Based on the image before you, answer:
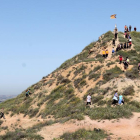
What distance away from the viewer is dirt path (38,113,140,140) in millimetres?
13273

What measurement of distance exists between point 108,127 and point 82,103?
745cm

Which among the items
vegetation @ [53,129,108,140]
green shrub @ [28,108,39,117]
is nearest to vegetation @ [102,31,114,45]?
green shrub @ [28,108,39,117]

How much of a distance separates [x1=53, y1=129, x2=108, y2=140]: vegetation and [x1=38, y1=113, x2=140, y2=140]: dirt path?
614 millimetres

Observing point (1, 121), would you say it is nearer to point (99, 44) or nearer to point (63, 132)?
point (63, 132)

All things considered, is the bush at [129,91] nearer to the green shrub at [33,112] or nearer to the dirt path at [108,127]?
the dirt path at [108,127]

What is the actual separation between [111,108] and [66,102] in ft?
27.0

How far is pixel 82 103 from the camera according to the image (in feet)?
71.6

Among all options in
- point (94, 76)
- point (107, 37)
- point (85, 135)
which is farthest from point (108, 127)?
point (107, 37)

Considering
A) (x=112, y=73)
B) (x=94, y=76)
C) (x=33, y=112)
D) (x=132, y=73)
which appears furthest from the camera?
(x=94, y=76)

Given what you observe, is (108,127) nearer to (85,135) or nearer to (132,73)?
(85,135)

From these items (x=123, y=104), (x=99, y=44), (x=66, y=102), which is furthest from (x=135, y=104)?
(x=99, y=44)

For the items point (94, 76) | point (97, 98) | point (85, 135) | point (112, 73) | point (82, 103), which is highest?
point (112, 73)

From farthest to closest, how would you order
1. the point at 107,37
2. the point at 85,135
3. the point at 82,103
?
the point at 107,37 < the point at 82,103 < the point at 85,135

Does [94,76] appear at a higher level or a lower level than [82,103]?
higher
